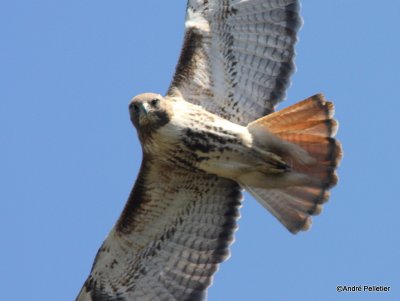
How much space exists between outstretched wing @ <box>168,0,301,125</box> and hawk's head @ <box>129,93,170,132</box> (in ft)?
2.55

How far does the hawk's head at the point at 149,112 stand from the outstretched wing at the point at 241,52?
30.6 inches

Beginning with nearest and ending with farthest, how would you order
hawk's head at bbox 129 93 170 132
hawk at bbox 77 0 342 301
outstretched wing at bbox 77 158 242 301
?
hawk's head at bbox 129 93 170 132 → hawk at bbox 77 0 342 301 → outstretched wing at bbox 77 158 242 301

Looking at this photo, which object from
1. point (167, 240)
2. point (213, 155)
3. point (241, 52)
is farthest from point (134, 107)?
point (167, 240)

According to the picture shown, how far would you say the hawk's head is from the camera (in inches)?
437

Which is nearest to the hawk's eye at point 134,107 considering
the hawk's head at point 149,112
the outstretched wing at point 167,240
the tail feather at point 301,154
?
the hawk's head at point 149,112

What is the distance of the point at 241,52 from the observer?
12.0 meters

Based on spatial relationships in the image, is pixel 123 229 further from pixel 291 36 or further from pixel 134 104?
pixel 291 36

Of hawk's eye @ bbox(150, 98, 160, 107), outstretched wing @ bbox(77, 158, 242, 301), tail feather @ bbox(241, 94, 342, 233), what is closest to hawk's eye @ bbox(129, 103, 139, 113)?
hawk's eye @ bbox(150, 98, 160, 107)

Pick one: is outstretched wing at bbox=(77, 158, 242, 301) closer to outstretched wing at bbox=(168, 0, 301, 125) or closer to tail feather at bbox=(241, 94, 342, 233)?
tail feather at bbox=(241, 94, 342, 233)

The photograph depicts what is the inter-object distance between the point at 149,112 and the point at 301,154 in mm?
1712

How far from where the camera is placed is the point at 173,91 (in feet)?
38.3

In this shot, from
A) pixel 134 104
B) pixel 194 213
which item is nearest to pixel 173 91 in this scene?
pixel 134 104

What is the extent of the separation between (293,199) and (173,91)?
1.80 metres

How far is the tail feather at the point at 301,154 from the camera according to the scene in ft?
36.6
